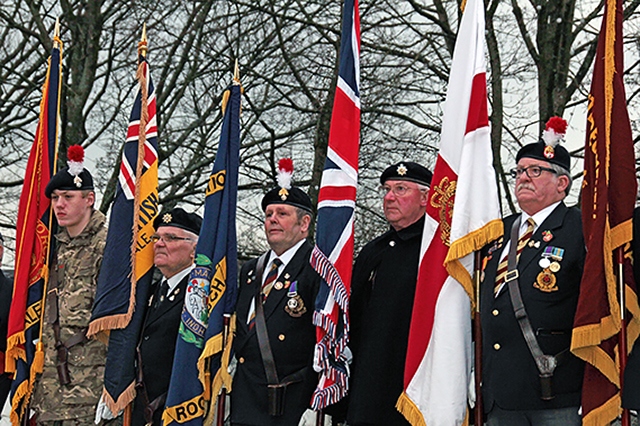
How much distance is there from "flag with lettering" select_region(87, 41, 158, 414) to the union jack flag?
1.35 meters

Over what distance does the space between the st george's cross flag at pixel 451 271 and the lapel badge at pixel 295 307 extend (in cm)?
69

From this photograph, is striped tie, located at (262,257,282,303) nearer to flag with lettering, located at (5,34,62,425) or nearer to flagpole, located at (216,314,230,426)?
flagpole, located at (216,314,230,426)

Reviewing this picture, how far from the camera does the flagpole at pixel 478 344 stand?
4.78 m

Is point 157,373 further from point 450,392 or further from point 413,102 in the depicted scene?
point 413,102

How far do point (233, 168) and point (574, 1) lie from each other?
190 inches

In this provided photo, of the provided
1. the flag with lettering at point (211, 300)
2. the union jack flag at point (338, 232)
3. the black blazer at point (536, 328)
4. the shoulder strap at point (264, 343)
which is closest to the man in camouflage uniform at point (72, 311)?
the flag with lettering at point (211, 300)

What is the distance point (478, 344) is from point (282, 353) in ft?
3.67

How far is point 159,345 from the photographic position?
19.3 ft

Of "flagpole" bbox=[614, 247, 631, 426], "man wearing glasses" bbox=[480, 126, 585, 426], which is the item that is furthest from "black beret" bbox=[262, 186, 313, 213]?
"flagpole" bbox=[614, 247, 631, 426]

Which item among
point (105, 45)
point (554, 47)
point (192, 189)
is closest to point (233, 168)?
point (554, 47)

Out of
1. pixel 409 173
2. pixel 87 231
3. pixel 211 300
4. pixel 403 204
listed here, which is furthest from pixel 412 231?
pixel 87 231

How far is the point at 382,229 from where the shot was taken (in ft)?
34.8

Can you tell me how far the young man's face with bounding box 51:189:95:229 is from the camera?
6.27 meters

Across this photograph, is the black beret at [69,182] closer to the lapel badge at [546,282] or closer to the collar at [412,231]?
the collar at [412,231]
